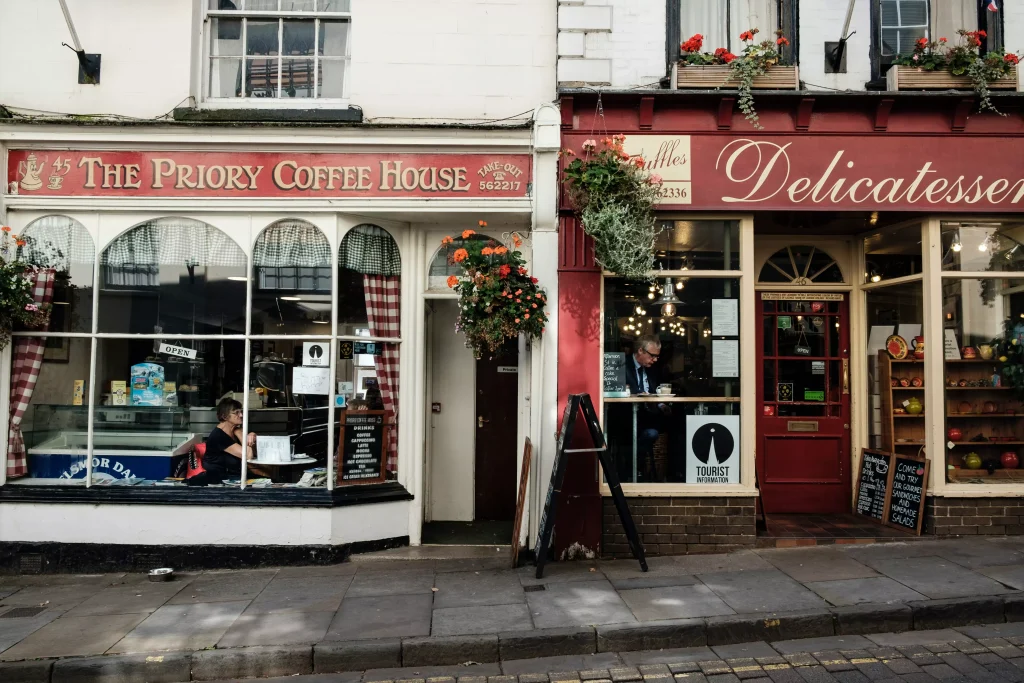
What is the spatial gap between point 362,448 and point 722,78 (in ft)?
17.3

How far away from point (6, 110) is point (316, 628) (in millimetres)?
6033

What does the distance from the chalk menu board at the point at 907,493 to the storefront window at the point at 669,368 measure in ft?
6.78

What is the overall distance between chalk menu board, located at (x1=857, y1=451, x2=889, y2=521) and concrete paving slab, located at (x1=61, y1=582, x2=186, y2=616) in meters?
7.18

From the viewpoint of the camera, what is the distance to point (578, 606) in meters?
5.84

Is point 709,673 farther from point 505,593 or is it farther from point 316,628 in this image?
point 316,628

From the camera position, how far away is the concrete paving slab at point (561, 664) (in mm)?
5000

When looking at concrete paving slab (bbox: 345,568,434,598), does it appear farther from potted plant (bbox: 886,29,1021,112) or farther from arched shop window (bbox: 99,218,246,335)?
potted plant (bbox: 886,29,1021,112)

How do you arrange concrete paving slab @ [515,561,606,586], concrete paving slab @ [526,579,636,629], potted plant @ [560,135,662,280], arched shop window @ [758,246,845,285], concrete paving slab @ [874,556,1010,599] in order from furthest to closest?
arched shop window @ [758,246,845,285], potted plant @ [560,135,662,280], concrete paving slab @ [515,561,606,586], concrete paving slab @ [874,556,1010,599], concrete paving slab @ [526,579,636,629]

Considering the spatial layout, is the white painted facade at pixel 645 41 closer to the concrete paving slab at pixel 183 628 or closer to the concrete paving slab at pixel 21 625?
the concrete paving slab at pixel 183 628

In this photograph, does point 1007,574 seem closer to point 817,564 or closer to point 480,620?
point 817,564

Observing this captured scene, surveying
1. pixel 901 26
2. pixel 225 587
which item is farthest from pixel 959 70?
pixel 225 587

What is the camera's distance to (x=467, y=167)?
7508mm

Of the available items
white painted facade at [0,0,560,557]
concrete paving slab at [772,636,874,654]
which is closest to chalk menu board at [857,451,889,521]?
concrete paving slab at [772,636,874,654]

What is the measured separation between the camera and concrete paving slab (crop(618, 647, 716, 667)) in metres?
5.09
